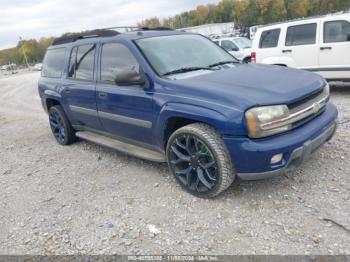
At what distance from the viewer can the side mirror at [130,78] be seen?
3547 mm

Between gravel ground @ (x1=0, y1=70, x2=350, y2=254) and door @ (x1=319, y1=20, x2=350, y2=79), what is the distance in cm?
288

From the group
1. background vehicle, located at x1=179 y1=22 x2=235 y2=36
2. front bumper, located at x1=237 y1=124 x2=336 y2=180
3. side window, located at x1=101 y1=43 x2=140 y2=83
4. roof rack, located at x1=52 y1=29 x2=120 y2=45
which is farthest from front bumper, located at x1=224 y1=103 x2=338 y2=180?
background vehicle, located at x1=179 y1=22 x2=235 y2=36

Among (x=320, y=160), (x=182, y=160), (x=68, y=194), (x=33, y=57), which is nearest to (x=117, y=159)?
(x=68, y=194)

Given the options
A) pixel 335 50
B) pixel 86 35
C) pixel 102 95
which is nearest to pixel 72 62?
pixel 86 35

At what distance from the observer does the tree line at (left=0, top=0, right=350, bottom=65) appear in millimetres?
63506

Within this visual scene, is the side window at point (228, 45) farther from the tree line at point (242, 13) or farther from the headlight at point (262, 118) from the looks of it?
the tree line at point (242, 13)

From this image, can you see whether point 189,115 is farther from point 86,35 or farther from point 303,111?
point 86,35

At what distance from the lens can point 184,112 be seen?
3.28 metres

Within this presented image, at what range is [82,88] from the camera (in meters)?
4.68

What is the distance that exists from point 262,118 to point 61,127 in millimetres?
4133

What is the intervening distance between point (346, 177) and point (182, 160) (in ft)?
6.07

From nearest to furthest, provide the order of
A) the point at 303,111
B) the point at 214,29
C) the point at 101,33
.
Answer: the point at 303,111, the point at 101,33, the point at 214,29

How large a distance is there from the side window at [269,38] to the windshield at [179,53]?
4163 millimetres

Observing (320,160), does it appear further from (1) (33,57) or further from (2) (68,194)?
(1) (33,57)
